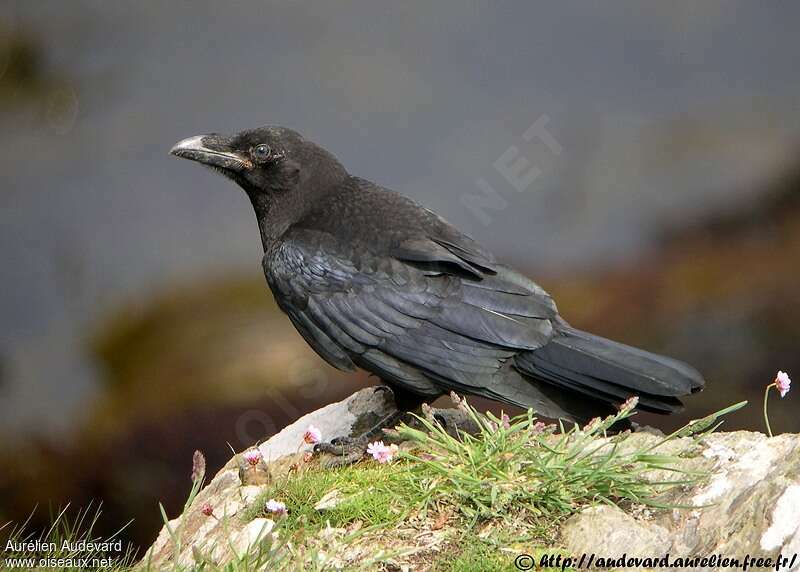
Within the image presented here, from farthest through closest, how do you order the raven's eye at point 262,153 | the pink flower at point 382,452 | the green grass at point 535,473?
the raven's eye at point 262,153, the pink flower at point 382,452, the green grass at point 535,473

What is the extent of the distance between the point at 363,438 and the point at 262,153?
1.49 meters

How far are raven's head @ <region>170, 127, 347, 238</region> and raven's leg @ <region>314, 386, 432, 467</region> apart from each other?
103cm

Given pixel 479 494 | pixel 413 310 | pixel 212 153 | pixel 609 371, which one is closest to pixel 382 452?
pixel 479 494

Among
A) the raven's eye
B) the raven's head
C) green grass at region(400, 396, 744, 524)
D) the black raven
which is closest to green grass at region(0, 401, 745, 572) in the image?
green grass at region(400, 396, 744, 524)

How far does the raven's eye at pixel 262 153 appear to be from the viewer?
503cm

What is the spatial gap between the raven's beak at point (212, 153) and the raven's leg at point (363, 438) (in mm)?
1357

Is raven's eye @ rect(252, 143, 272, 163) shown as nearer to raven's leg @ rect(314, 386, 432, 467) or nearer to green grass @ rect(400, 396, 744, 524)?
raven's leg @ rect(314, 386, 432, 467)

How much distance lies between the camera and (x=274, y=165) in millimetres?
5043

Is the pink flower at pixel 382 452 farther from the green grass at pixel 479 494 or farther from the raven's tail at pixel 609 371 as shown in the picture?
the raven's tail at pixel 609 371

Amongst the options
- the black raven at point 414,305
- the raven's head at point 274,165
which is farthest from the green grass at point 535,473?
the raven's head at point 274,165

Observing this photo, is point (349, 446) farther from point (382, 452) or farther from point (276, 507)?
point (276, 507)

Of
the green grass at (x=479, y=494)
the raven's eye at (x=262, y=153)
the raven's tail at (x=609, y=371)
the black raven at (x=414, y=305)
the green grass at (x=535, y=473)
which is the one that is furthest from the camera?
the raven's eye at (x=262, y=153)

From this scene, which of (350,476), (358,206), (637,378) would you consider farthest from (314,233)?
(637,378)

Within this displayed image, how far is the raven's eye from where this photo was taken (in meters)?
5.03
